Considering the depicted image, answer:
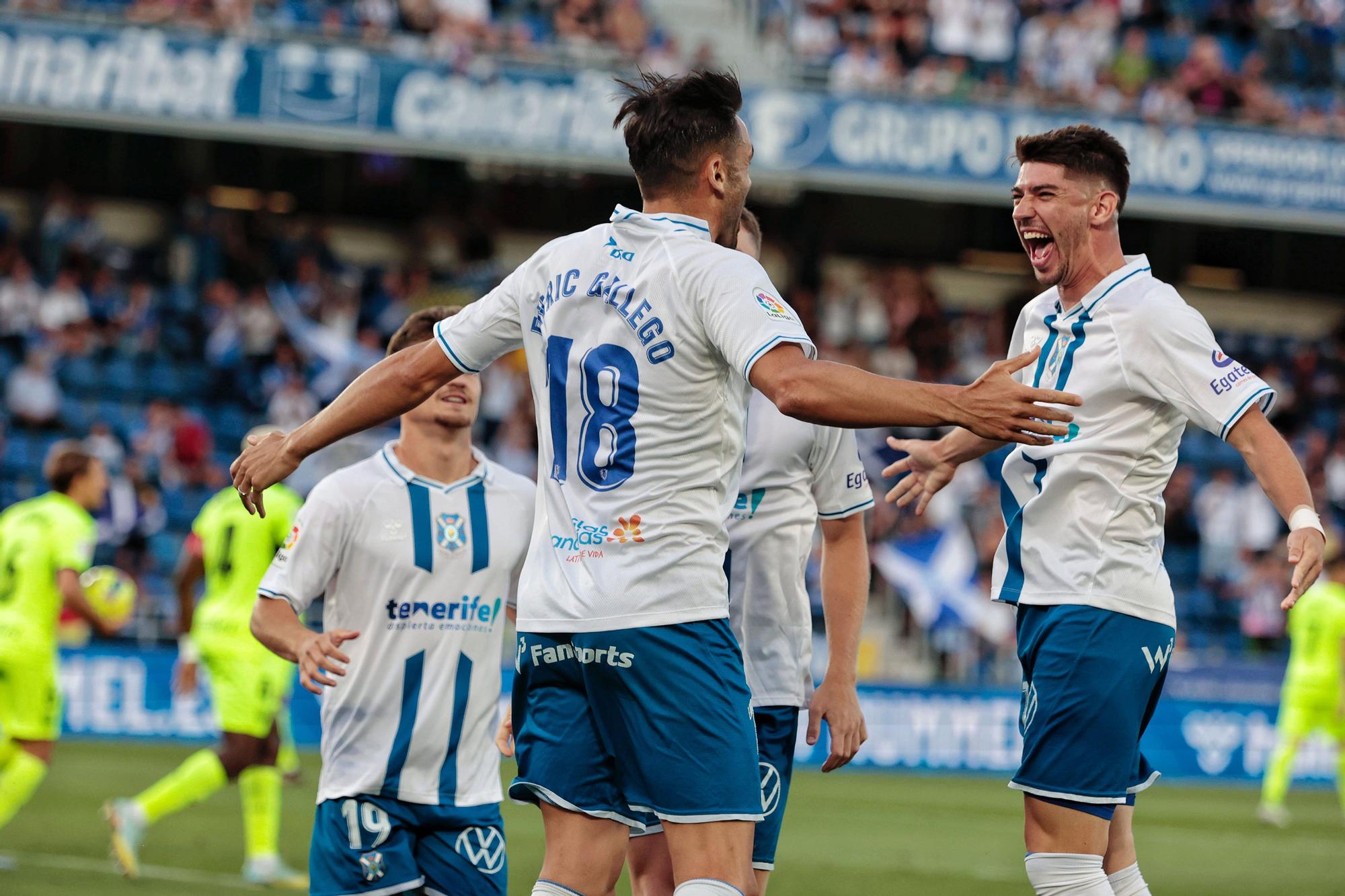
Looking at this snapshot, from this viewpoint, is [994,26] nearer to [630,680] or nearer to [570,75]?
[570,75]

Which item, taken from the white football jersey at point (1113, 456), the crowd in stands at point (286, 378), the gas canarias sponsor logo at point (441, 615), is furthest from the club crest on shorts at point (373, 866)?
the crowd in stands at point (286, 378)

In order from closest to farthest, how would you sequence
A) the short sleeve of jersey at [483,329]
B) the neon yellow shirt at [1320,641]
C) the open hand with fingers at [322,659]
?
the short sleeve of jersey at [483,329]
the open hand with fingers at [322,659]
the neon yellow shirt at [1320,641]

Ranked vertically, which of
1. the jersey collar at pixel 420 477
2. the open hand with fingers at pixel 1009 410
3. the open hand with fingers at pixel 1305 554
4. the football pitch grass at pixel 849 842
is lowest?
the football pitch grass at pixel 849 842

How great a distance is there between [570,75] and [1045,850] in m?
16.6

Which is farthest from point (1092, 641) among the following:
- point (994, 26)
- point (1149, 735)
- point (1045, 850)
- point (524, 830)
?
point (994, 26)

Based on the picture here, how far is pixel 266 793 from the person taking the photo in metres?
9.02

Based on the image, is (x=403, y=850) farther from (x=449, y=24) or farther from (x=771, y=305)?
(x=449, y=24)

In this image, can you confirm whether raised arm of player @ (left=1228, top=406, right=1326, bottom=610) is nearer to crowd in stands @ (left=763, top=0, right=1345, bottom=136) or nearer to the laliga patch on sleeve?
the laliga patch on sleeve

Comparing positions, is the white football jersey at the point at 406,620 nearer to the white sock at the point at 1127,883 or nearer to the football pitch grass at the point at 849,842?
the white sock at the point at 1127,883

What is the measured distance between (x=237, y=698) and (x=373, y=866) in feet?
15.3

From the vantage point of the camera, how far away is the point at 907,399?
11.8 ft

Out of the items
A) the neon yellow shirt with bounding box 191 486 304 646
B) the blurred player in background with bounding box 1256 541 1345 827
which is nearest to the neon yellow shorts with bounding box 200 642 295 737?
the neon yellow shirt with bounding box 191 486 304 646

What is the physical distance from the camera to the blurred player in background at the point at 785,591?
516 cm

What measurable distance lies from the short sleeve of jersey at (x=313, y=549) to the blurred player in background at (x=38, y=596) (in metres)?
4.80
